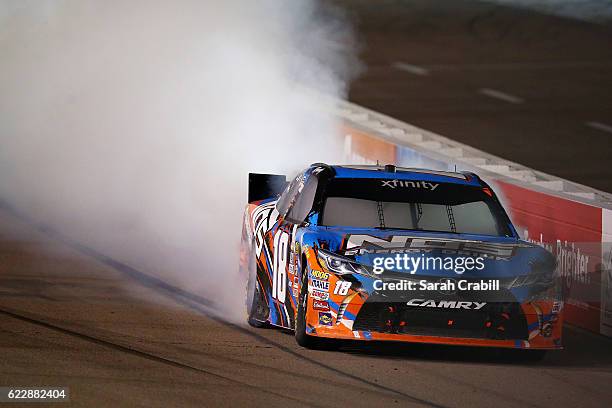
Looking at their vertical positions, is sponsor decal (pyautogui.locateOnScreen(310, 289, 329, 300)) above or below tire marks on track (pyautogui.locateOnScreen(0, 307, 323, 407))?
above

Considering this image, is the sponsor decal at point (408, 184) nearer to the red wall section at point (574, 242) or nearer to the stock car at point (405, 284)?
the stock car at point (405, 284)

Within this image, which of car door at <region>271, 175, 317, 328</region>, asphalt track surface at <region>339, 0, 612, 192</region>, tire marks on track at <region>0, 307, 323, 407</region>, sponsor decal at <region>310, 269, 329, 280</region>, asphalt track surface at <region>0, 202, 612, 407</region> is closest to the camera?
asphalt track surface at <region>0, 202, 612, 407</region>

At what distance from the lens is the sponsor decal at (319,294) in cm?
917

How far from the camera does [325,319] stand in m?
9.18

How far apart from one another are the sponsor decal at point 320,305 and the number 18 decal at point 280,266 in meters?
0.70

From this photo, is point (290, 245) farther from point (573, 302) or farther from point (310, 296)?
point (573, 302)

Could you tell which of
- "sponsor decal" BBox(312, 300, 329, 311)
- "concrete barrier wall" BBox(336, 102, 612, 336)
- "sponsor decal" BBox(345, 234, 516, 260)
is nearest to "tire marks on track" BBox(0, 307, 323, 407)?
"sponsor decal" BBox(312, 300, 329, 311)

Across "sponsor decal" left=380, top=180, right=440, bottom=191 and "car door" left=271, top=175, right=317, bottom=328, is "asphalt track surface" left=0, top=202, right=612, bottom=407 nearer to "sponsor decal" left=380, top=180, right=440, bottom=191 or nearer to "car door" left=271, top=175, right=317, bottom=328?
"car door" left=271, top=175, right=317, bottom=328

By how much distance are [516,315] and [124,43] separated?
14633 mm

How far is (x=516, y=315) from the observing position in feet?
30.1

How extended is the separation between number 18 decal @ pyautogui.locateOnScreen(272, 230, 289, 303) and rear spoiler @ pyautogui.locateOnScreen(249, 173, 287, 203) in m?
1.79

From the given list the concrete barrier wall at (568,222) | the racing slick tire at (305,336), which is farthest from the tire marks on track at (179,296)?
the concrete barrier wall at (568,222)

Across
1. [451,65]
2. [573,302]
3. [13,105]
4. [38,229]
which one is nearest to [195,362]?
[573,302]

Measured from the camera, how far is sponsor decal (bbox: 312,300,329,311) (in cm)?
916
